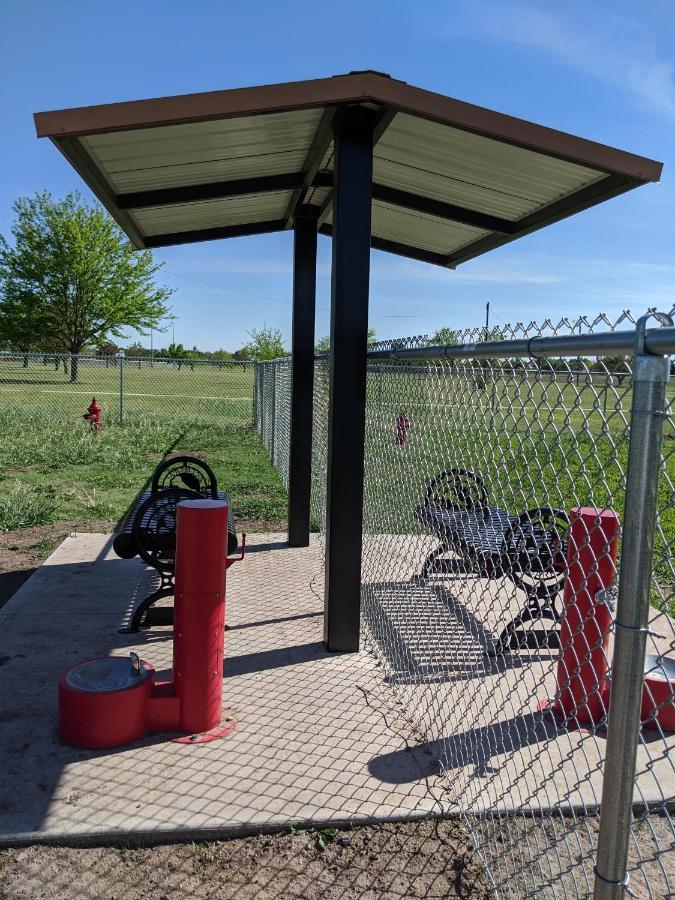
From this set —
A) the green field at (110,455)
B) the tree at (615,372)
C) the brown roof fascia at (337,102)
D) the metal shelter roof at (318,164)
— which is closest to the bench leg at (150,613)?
the metal shelter roof at (318,164)

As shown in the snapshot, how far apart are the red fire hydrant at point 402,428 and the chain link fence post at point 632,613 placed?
3154 millimetres

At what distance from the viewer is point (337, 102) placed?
3.92m

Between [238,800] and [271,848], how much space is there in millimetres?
301

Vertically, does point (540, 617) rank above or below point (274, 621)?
above

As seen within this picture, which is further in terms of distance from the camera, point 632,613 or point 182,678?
point 182,678

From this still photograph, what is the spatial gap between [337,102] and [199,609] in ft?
8.67

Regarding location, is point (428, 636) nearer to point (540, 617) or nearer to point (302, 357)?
point (540, 617)

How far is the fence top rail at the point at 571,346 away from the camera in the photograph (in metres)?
1.56

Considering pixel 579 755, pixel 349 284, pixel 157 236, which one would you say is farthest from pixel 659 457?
pixel 157 236

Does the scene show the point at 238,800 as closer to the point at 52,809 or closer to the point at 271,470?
the point at 52,809

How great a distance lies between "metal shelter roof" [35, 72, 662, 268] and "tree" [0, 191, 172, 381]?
3144 cm

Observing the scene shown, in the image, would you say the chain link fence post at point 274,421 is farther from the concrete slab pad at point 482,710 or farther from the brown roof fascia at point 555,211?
the concrete slab pad at point 482,710

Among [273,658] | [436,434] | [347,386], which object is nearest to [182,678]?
[273,658]

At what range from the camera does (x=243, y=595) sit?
18.9ft
